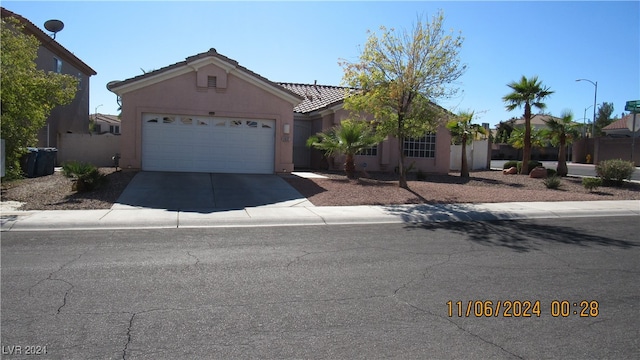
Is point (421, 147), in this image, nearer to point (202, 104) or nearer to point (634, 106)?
point (634, 106)

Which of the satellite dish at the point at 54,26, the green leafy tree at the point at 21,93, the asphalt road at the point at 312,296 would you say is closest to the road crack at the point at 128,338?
the asphalt road at the point at 312,296

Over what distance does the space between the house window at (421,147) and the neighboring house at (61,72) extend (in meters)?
15.4

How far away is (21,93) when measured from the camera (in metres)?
12.4

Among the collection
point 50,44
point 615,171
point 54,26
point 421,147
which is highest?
point 54,26

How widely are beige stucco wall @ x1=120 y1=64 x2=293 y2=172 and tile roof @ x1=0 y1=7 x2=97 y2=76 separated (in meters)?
4.64

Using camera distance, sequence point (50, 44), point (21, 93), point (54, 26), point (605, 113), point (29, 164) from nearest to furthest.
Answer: point (21, 93) → point (29, 164) → point (50, 44) → point (54, 26) → point (605, 113)

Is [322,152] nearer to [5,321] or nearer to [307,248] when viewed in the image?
[307,248]

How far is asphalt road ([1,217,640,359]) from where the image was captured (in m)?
4.28

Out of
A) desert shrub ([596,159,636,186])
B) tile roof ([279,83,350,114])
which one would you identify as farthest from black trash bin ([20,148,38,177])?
desert shrub ([596,159,636,186])

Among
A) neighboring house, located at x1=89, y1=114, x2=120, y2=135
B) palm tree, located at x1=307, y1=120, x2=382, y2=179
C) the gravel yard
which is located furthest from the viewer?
neighboring house, located at x1=89, y1=114, x2=120, y2=135

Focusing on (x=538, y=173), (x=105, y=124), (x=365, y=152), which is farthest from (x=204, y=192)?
(x=105, y=124)

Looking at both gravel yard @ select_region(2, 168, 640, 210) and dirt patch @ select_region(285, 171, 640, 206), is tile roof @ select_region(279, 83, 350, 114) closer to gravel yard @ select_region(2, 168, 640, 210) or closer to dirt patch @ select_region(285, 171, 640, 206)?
gravel yard @ select_region(2, 168, 640, 210)

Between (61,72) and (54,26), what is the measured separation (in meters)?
2.32

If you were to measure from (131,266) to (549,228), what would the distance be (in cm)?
883
